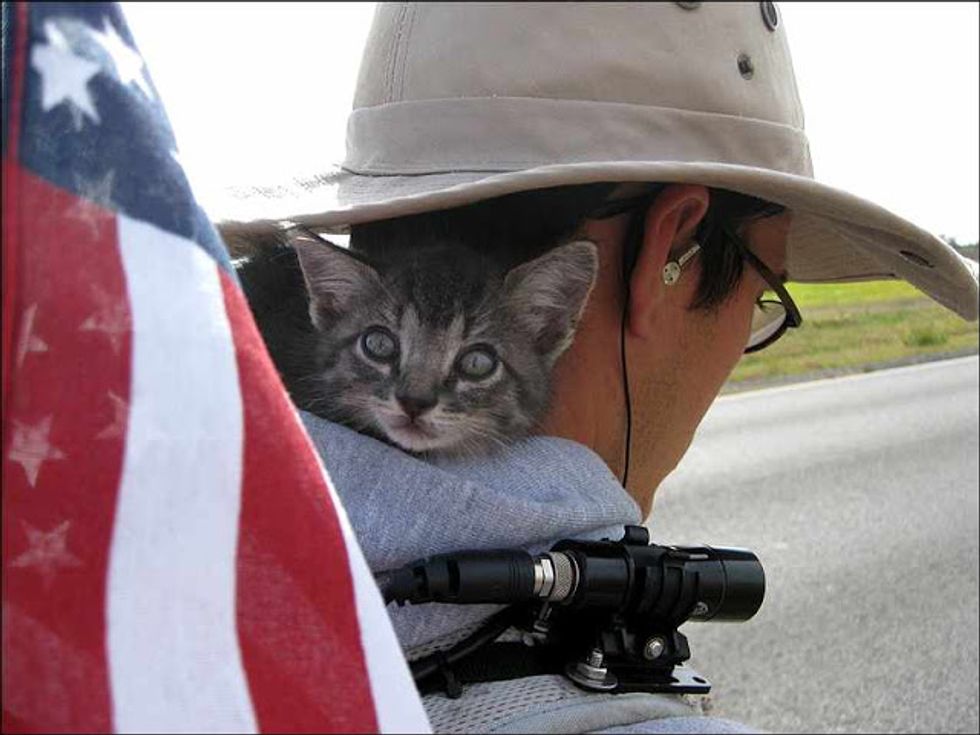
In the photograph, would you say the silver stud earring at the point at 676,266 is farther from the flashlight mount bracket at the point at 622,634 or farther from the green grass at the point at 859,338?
the green grass at the point at 859,338

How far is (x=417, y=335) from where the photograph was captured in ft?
6.20

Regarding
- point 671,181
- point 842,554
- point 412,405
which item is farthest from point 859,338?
point 671,181

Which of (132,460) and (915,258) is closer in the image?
(132,460)

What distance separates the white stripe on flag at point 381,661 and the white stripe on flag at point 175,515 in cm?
9

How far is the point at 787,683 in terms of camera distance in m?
5.82

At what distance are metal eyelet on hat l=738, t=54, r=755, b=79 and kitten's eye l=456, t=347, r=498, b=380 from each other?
60 cm

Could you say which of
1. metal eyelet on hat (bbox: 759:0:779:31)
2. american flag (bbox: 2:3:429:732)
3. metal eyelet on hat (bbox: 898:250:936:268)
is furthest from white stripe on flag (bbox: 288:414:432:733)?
metal eyelet on hat (bbox: 898:250:936:268)

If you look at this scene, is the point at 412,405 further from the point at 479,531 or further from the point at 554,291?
the point at 479,531

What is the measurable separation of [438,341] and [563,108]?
530mm

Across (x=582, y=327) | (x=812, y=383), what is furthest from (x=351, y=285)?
(x=812, y=383)

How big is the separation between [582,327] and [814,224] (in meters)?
0.58

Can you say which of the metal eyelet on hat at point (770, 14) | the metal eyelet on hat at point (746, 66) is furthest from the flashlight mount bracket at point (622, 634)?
the metal eyelet on hat at point (770, 14)

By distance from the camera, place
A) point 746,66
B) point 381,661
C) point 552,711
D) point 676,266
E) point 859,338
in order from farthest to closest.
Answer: point 859,338 → point 676,266 → point 746,66 → point 552,711 → point 381,661

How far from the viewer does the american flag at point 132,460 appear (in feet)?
2.34
